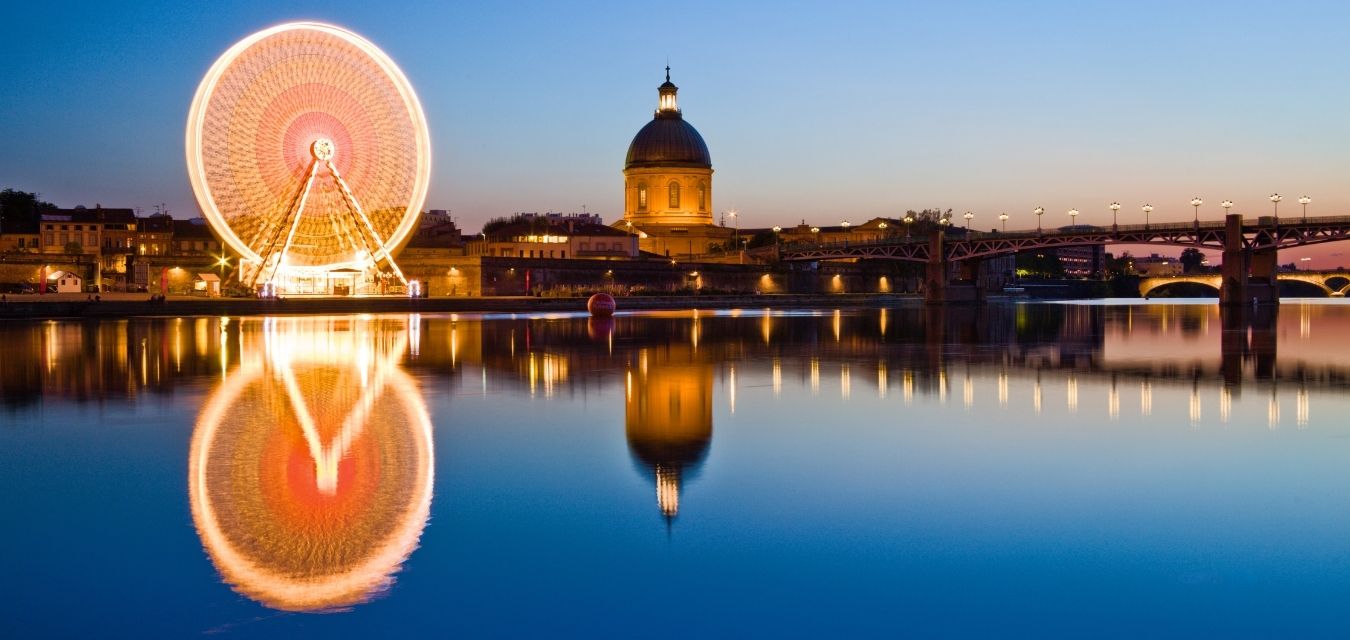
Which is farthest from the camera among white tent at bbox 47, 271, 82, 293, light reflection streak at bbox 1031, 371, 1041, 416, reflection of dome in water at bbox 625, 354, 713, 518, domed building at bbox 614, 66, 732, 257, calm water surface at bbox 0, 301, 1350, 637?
domed building at bbox 614, 66, 732, 257

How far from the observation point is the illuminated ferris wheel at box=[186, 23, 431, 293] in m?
49.8

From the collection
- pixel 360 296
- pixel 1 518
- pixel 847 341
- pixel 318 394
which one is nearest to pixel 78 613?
pixel 1 518

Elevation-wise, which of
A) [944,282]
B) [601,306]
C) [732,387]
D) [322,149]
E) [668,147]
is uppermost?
[668,147]

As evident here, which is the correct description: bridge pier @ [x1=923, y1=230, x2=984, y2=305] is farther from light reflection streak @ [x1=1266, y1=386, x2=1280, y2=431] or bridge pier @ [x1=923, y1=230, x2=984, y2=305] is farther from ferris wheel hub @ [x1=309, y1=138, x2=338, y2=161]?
light reflection streak @ [x1=1266, y1=386, x2=1280, y2=431]

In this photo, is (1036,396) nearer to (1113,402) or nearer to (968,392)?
(968,392)

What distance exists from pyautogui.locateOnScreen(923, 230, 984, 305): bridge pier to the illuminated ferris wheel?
5914cm

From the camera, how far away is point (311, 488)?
1175cm

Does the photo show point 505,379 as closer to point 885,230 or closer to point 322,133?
point 322,133

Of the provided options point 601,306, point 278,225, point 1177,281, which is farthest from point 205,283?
point 1177,281

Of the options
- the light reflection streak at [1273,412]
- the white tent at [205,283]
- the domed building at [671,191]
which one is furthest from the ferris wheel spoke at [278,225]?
the domed building at [671,191]

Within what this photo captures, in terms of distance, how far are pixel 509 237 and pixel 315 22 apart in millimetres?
65411

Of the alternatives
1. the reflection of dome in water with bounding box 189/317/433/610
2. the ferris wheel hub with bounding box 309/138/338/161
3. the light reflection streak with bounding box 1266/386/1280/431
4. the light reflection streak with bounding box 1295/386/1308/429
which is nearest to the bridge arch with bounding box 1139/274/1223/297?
the ferris wheel hub with bounding box 309/138/338/161

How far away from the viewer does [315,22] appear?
50375mm

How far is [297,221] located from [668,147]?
80.1m
